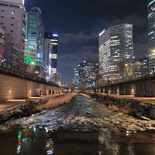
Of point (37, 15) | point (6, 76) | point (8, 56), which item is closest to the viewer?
point (6, 76)

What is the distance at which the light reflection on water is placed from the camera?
9.23m

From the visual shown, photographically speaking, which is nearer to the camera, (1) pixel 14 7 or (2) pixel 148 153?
(2) pixel 148 153

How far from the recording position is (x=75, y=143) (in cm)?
1073

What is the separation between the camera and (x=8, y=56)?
344 ft

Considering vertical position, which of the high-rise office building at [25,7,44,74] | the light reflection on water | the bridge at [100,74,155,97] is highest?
the high-rise office building at [25,7,44,74]

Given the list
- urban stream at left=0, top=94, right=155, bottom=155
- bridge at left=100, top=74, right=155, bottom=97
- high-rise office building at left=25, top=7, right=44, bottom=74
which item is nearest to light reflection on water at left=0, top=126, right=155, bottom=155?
urban stream at left=0, top=94, right=155, bottom=155

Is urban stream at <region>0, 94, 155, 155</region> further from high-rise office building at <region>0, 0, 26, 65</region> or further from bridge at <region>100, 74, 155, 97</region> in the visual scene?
high-rise office building at <region>0, 0, 26, 65</region>

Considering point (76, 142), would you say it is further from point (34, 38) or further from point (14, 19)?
point (34, 38)

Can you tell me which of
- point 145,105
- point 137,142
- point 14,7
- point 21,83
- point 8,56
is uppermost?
point 14,7

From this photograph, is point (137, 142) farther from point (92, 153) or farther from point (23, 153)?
point (23, 153)

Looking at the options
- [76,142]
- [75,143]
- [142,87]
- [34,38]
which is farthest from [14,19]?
[75,143]

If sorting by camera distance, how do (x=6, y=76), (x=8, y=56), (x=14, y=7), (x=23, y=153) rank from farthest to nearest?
(x=14, y=7) < (x=8, y=56) < (x=6, y=76) < (x=23, y=153)

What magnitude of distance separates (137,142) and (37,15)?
192m

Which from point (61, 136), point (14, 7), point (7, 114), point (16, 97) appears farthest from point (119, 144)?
point (14, 7)
